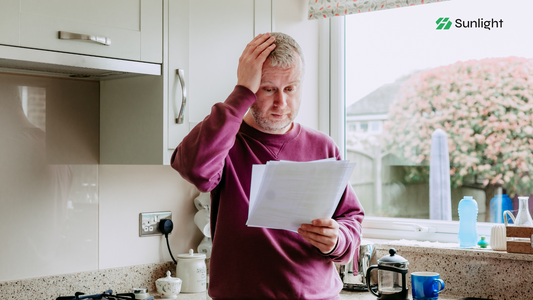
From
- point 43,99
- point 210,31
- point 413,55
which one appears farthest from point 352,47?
point 43,99

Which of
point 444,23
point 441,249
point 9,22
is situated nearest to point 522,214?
point 441,249

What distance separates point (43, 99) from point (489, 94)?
1824 millimetres

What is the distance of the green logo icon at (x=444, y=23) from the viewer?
90.3 inches

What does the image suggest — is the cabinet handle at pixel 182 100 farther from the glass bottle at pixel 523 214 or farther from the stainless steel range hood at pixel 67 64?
the glass bottle at pixel 523 214

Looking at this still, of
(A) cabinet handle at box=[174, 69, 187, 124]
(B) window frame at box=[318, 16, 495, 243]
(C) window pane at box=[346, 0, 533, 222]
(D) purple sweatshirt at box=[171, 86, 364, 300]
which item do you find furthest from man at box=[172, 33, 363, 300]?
(B) window frame at box=[318, 16, 495, 243]

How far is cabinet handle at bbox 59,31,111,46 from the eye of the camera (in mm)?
1453

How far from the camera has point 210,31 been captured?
1.87 meters

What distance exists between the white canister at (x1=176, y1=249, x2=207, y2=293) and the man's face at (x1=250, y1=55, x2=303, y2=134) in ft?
3.06

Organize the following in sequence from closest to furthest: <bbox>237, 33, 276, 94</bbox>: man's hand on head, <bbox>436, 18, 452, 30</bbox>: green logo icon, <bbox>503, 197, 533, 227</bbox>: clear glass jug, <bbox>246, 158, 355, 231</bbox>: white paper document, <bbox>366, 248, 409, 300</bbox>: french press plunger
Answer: <bbox>246, 158, 355, 231</bbox>: white paper document → <bbox>237, 33, 276, 94</bbox>: man's hand on head → <bbox>366, 248, 409, 300</bbox>: french press plunger → <bbox>503, 197, 533, 227</bbox>: clear glass jug → <bbox>436, 18, 452, 30</bbox>: green logo icon

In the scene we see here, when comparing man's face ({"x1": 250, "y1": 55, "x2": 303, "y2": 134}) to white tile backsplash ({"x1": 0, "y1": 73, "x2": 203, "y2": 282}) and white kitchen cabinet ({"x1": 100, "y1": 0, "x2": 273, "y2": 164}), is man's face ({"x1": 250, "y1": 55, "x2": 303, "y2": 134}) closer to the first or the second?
white kitchen cabinet ({"x1": 100, "y1": 0, "x2": 273, "y2": 164})

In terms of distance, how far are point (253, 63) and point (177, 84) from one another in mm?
607

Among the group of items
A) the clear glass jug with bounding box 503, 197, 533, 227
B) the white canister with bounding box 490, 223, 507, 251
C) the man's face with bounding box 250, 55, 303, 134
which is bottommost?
the white canister with bounding box 490, 223, 507, 251

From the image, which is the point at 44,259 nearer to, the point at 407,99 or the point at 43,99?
the point at 43,99

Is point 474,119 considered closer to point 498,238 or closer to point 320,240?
point 498,238
